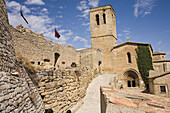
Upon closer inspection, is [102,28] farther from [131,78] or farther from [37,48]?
[37,48]

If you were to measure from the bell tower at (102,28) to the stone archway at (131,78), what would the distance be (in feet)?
16.6

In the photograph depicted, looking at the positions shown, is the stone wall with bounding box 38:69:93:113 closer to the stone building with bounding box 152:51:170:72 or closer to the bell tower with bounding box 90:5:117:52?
the bell tower with bounding box 90:5:117:52

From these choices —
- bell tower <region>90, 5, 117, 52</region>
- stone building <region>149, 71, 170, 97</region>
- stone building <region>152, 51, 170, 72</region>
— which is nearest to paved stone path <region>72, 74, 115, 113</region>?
stone building <region>149, 71, 170, 97</region>

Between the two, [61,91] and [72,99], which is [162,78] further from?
[61,91]

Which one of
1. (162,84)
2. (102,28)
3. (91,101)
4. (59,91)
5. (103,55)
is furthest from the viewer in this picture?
(102,28)

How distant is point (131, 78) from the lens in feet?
61.8

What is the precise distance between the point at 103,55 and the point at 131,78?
576 centimetres

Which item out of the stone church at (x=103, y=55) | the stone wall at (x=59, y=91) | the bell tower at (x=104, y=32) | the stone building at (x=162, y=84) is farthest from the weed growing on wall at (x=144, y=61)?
the stone wall at (x=59, y=91)

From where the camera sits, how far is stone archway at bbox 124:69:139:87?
18.4m

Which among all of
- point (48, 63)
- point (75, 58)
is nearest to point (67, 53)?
point (75, 58)

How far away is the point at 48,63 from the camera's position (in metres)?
11.4

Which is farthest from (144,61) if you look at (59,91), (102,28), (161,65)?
(59,91)

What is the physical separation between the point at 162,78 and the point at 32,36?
1318 centimetres

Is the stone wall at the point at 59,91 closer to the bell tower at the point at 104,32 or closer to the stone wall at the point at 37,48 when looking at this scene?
the stone wall at the point at 37,48
